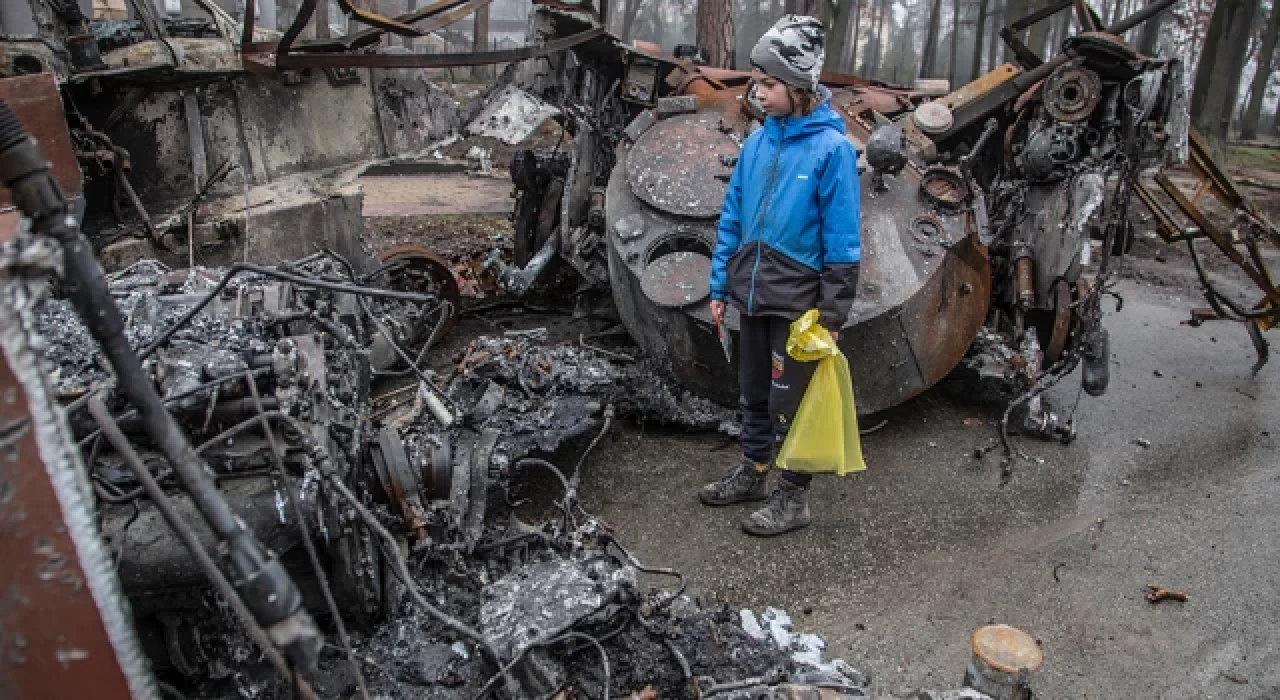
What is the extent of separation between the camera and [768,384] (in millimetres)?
4059

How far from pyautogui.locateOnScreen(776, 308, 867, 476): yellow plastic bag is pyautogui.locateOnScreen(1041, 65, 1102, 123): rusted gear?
2.68 meters

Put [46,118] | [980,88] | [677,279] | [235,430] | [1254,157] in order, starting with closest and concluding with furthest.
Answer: [235,430]
[46,118]
[677,279]
[980,88]
[1254,157]

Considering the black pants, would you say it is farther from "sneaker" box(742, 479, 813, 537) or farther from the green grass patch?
the green grass patch

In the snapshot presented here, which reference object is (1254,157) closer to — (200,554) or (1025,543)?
(1025,543)

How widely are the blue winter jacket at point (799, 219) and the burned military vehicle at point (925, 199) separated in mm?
838

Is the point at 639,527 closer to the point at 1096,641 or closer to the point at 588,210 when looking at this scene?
the point at 1096,641

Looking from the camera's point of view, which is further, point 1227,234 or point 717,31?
point 717,31

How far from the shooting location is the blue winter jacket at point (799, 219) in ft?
11.6

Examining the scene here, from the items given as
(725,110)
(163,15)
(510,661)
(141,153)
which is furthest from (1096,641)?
(163,15)

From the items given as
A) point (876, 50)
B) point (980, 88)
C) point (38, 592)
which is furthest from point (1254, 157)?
point (38, 592)

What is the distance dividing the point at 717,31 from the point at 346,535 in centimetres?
758

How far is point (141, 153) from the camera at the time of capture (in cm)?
499

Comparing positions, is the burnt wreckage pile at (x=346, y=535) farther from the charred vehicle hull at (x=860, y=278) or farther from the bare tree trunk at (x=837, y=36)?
the bare tree trunk at (x=837, y=36)

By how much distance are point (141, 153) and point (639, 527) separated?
3651mm
